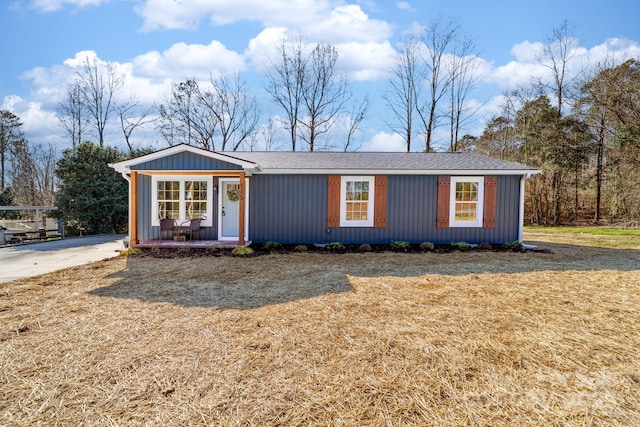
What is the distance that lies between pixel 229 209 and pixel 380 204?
4.45 m

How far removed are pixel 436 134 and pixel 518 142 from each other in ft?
17.3

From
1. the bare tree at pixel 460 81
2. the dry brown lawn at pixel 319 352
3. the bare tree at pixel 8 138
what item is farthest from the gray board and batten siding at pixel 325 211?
the bare tree at pixel 8 138

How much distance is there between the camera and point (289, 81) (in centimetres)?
2155

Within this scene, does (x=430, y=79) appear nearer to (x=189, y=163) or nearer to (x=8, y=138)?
(x=189, y=163)

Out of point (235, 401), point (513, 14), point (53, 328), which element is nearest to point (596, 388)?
point (235, 401)

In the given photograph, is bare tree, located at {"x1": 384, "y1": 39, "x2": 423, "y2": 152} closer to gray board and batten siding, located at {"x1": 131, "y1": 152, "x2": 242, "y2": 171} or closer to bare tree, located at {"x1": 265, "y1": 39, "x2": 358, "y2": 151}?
bare tree, located at {"x1": 265, "y1": 39, "x2": 358, "y2": 151}

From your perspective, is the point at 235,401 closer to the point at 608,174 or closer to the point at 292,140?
the point at 292,140

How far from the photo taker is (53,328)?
344 cm

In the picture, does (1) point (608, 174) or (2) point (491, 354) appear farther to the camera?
(1) point (608, 174)

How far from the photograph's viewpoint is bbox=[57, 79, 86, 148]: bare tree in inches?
832

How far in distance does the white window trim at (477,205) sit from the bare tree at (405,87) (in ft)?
42.0

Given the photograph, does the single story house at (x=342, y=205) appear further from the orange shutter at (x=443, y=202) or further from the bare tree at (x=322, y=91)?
the bare tree at (x=322, y=91)

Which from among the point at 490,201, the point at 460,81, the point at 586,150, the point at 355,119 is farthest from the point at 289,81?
the point at 586,150

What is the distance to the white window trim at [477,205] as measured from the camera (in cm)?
945
